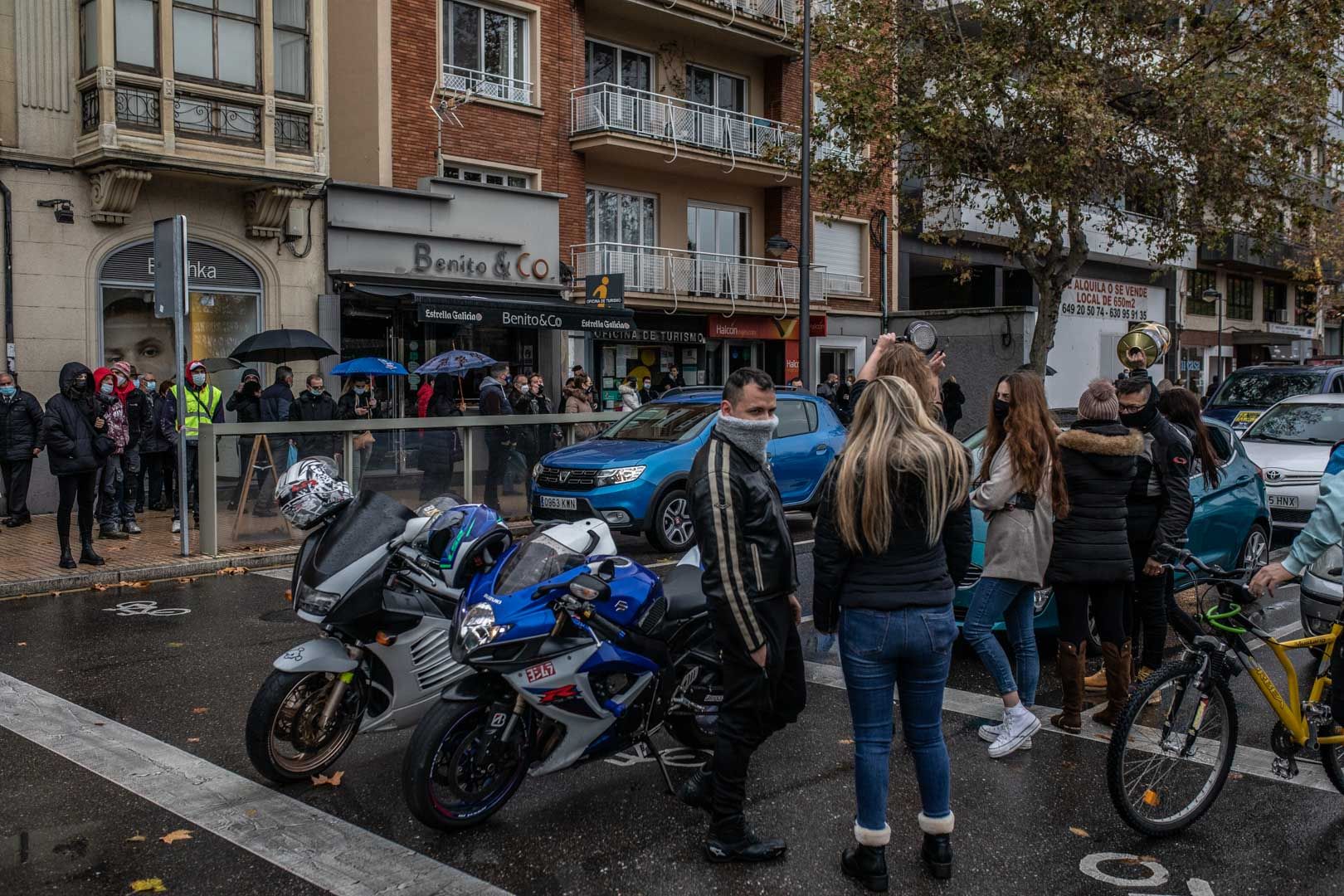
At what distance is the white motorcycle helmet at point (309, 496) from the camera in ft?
16.8

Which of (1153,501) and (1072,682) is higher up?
(1153,501)

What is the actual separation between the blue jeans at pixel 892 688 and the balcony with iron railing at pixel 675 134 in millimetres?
18888

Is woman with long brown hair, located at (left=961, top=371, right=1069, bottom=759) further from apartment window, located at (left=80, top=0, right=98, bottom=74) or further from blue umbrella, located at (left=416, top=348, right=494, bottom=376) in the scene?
apartment window, located at (left=80, top=0, right=98, bottom=74)

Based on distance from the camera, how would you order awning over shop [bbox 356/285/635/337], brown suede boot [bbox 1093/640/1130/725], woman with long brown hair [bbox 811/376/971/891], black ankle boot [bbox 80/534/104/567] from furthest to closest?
awning over shop [bbox 356/285/635/337]
black ankle boot [bbox 80/534/104/567]
brown suede boot [bbox 1093/640/1130/725]
woman with long brown hair [bbox 811/376/971/891]

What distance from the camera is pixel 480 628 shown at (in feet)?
14.5

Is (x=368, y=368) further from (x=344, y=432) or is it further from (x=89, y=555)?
(x=89, y=555)

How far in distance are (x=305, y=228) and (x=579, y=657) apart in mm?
15869

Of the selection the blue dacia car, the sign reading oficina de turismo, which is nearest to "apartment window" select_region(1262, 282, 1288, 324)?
the sign reading oficina de turismo

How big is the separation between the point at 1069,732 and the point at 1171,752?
1290 millimetres

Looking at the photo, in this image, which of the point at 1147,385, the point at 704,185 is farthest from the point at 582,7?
the point at 1147,385

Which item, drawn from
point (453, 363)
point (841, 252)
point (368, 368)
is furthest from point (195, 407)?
point (841, 252)

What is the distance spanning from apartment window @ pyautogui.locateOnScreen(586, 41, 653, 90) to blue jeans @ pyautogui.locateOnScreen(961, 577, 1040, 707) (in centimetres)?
2071

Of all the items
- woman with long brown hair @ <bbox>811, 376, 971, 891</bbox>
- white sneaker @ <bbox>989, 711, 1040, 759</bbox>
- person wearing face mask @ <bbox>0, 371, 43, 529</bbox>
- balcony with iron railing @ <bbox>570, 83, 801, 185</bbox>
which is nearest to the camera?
woman with long brown hair @ <bbox>811, 376, 971, 891</bbox>

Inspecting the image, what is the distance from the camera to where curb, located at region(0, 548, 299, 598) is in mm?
10188
